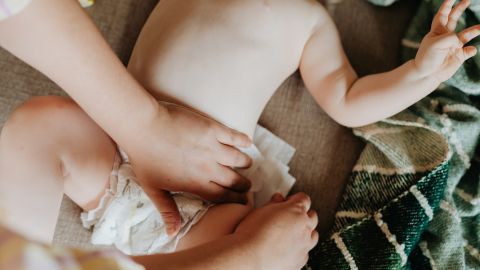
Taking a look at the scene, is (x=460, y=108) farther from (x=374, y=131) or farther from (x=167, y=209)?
(x=167, y=209)

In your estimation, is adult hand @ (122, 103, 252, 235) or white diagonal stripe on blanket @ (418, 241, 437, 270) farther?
white diagonal stripe on blanket @ (418, 241, 437, 270)

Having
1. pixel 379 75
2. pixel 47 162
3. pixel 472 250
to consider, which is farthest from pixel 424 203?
pixel 47 162

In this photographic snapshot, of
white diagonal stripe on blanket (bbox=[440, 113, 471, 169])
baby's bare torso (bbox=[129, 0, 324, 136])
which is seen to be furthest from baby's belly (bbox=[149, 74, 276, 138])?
white diagonal stripe on blanket (bbox=[440, 113, 471, 169])

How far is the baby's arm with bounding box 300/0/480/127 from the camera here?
0.71m

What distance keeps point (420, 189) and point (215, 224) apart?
368 millimetres

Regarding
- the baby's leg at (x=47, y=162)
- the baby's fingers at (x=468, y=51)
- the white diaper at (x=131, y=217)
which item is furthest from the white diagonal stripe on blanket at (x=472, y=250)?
the baby's leg at (x=47, y=162)

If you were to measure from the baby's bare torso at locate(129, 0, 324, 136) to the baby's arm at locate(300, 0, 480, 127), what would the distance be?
0.14 feet

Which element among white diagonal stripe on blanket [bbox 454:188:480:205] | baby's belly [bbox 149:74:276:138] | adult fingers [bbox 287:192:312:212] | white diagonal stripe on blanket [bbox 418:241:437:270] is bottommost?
white diagonal stripe on blanket [bbox 418:241:437:270]

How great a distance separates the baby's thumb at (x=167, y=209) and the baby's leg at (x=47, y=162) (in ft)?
0.34

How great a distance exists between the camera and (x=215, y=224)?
2.44ft

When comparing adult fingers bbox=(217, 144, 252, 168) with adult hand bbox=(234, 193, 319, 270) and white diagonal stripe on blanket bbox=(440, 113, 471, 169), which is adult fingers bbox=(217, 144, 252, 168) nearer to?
adult hand bbox=(234, 193, 319, 270)

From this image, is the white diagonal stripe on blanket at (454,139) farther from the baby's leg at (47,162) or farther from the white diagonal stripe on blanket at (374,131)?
the baby's leg at (47,162)

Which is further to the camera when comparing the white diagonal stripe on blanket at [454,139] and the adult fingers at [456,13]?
the white diagonal stripe on blanket at [454,139]

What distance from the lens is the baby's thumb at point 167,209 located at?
72cm
